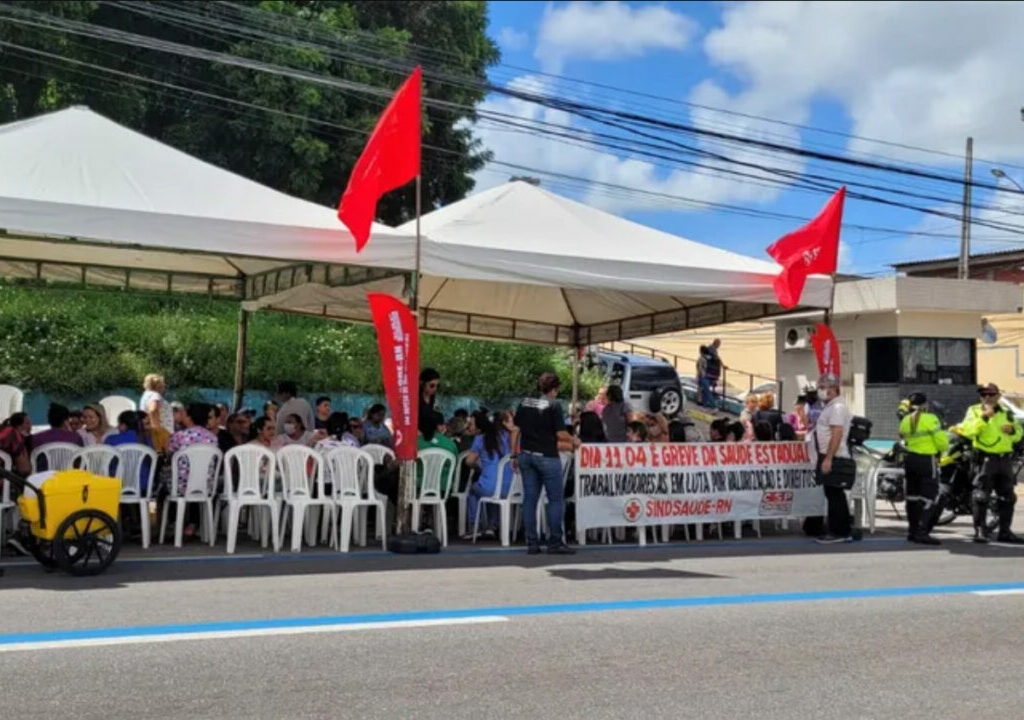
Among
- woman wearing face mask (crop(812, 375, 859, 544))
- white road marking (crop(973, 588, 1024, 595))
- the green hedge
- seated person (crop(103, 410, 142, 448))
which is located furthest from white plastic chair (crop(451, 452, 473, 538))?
the green hedge

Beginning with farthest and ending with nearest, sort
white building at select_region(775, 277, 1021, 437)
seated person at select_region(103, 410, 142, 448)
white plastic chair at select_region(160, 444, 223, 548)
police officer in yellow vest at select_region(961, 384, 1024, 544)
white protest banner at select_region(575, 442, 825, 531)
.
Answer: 1. white building at select_region(775, 277, 1021, 437)
2. police officer in yellow vest at select_region(961, 384, 1024, 544)
3. white protest banner at select_region(575, 442, 825, 531)
4. seated person at select_region(103, 410, 142, 448)
5. white plastic chair at select_region(160, 444, 223, 548)

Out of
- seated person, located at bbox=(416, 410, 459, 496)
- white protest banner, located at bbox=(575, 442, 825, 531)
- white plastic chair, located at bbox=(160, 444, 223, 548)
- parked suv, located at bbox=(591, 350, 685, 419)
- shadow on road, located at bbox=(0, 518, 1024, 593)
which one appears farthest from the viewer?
parked suv, located at bbox=(591, 350, 685, 419)

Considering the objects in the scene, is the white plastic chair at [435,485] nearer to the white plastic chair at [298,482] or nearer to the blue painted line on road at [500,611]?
the white plastic chair at [298,482]

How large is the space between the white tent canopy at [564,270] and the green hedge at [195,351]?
6459 mm

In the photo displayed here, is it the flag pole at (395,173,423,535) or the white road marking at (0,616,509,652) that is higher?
the flag pole at (395,173,423,535)

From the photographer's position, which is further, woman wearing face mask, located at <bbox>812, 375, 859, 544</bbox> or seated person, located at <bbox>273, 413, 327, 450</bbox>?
woman wearing face mask, located at <bbox>812, 375, 859, 544</bbox>

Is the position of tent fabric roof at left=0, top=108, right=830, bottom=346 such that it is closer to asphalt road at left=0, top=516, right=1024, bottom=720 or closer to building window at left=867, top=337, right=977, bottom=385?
asphalt road at left=0, top=516, right=1024, bottom=720

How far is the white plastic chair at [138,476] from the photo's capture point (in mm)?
9695

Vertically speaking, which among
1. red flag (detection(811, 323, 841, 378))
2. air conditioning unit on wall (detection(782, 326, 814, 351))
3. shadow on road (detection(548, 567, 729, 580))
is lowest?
shadow on road (detection(548, 567, 729, 580))

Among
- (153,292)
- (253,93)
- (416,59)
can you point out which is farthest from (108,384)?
(416,59)

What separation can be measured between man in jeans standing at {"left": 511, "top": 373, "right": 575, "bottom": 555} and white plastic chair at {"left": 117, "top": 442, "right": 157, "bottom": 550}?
348 cm

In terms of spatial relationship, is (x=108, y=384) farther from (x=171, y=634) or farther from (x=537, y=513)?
(x=171, y=634)

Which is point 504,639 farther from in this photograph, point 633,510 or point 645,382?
point 645,382

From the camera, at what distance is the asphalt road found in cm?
522
